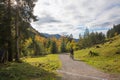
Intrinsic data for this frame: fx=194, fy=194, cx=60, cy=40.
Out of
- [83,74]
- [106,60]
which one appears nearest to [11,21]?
[83,74]

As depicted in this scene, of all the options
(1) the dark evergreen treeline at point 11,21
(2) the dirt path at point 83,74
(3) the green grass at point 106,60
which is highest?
(1) the dark evergreen treeline at point 11,21

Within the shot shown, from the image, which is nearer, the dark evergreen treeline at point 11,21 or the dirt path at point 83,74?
the dirt path at point 83,74

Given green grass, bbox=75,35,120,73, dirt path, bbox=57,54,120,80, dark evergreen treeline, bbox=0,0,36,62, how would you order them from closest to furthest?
dirt path, bbox=57,54,120,80 → green grass, bbox=75,35,120,73 → dark evergreen treeline, bbox=0,0,36,62

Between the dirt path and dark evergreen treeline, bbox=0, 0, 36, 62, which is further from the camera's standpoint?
dark evergreen treeline, bbox=0, 0, 36, 62

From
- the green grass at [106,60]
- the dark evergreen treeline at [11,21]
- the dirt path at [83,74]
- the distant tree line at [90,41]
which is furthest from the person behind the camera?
the distant tree line at [90,41]

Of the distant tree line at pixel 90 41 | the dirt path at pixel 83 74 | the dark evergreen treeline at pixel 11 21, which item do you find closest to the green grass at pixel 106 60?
the dirt path at pixel 83 74

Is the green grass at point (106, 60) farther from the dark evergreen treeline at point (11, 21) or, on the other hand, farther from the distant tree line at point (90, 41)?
the distant tree line at point (90, 41)

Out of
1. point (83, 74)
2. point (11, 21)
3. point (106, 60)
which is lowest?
point (83, 74)

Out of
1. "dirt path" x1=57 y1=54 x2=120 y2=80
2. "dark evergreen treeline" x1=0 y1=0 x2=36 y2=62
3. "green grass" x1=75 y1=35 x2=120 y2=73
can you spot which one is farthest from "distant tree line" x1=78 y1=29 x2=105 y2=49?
"dirt path" x1=57 y1=54 x2=120 y2=80

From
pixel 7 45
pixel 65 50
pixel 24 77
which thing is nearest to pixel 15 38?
pixel 7 45

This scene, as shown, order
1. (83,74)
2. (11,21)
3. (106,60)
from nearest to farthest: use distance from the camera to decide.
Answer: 1. (83,74)
2. (11,21)
3. (106,60)

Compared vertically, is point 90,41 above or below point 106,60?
above

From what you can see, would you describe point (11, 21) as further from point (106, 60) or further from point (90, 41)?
point (90, 41)

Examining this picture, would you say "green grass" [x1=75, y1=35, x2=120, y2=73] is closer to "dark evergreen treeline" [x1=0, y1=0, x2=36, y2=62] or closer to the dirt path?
the dirt path
